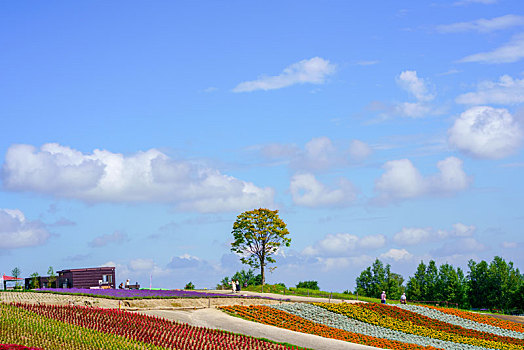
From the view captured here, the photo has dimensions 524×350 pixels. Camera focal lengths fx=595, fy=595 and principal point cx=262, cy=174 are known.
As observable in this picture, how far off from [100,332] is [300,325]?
13.4 metres

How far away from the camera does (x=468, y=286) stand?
241 feet

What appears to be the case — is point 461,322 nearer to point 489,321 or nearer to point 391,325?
point 489,321

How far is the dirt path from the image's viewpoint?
1198 inches

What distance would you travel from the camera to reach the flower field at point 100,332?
25.6 metres

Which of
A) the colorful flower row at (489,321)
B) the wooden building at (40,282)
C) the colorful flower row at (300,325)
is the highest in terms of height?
the wooden building at (40,282)

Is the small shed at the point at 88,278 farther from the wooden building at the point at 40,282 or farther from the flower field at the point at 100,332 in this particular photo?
the flower field at the point at 100,332

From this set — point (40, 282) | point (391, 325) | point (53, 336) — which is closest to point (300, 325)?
point (391, 325)

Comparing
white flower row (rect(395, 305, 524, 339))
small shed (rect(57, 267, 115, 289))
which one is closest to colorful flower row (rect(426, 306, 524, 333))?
white flower row (rect(395, 305, 524, 339))

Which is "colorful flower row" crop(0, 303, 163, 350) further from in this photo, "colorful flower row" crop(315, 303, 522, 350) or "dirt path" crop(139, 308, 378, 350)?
"colorful flower row" crop(315, 303, 522, 350)

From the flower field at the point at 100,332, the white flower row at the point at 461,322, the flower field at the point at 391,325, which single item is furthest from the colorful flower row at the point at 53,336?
the white flower row at the point at 461,322

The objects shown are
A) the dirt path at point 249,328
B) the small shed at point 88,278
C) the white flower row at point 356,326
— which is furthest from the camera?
the small shed at point 88,278

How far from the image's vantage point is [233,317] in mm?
37188

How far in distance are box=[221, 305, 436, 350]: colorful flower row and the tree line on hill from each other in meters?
34.1

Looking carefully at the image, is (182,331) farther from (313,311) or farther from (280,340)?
(313,311)
